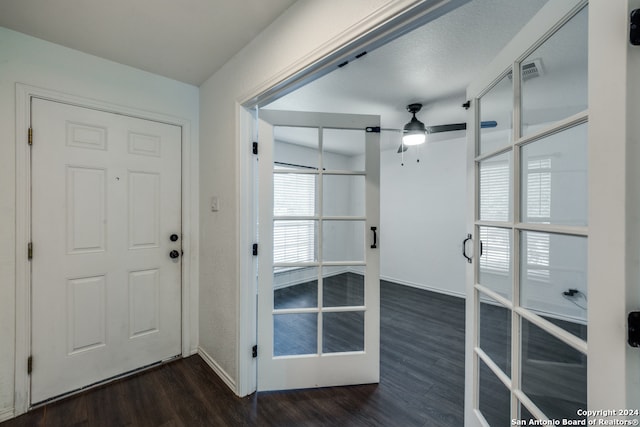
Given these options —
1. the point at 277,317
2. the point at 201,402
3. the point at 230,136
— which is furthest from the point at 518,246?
the point at 201,402

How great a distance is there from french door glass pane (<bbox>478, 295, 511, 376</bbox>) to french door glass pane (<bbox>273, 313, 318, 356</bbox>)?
104 centimetres

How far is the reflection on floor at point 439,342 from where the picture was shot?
88 cm

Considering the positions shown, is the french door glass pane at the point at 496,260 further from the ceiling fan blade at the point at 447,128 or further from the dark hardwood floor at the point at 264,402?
the ceiling fan blade at the point at 447,128

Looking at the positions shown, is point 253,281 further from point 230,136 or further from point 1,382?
point 1,382

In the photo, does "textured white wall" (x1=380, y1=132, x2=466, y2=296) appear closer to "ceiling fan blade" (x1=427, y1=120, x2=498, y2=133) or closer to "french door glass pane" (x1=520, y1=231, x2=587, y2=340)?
"ceiling fan blade" (x1=427, y1=120, x2=498, y2=133)

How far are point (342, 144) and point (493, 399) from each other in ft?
5.73

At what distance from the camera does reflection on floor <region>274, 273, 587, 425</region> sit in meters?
0.88

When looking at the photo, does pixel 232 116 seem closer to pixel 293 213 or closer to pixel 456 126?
pixel 293 213

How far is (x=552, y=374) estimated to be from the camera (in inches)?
36.2

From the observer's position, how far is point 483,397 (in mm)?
1225

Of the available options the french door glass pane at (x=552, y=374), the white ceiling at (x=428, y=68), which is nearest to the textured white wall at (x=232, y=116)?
the white ceiling at (x=428, y=68)

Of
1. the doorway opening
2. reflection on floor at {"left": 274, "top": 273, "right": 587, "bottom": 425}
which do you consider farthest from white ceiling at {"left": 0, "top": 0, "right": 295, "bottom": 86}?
reflection on floor at {"left": 274, "top": 273, "right": 587, "bottom": 425}

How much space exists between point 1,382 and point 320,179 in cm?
234

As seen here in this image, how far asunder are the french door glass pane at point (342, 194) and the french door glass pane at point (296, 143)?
169 millimetres
